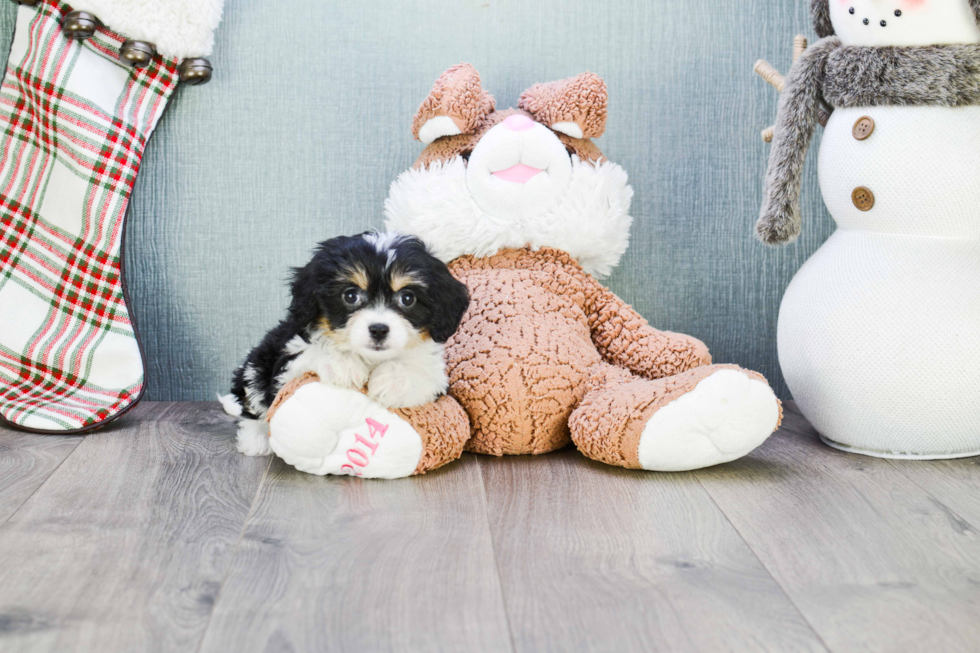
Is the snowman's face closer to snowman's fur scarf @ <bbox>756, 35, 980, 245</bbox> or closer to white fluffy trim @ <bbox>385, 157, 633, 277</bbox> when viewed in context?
snowman's fur scarf @ <bbox>756, 35, 980, 245</bbox>

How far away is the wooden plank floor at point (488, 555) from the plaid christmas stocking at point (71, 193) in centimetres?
26

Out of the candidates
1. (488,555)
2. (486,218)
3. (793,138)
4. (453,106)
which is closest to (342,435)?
(488,555)

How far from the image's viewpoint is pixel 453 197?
5.32ft

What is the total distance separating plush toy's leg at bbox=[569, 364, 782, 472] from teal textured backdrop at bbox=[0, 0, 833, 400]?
1.98ft

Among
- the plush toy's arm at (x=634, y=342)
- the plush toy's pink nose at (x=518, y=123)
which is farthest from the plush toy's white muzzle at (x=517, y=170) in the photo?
the plush toy's arm at (x=634, y=342)

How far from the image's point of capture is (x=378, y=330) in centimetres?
127

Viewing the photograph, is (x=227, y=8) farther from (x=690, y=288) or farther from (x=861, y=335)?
(x=861, y=335)

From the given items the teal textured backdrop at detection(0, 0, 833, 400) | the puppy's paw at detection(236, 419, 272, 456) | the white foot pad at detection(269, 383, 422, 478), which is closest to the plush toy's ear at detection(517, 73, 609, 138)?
the teal textured backdrop at detection(0, 0, 833, 400)

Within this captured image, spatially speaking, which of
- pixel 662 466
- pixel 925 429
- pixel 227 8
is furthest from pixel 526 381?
pixel 227 8

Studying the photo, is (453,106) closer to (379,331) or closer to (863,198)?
(379,331)

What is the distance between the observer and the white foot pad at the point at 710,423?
1348 mm

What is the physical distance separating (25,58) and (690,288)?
1.49m

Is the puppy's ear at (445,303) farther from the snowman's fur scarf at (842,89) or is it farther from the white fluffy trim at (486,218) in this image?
the snowman's fur scarf at (842,89)

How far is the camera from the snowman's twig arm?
5.09ft
